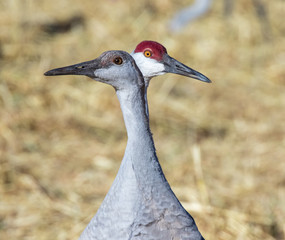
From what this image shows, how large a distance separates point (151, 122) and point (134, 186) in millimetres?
2686

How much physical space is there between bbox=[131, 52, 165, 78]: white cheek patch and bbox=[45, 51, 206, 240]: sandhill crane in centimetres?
4

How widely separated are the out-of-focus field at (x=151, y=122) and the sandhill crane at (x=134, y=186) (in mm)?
1247

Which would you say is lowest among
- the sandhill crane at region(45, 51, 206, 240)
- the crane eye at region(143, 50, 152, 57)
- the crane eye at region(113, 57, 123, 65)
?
the sandhill crane at region(45, 51, 206, 240)

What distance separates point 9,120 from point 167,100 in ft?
4.72

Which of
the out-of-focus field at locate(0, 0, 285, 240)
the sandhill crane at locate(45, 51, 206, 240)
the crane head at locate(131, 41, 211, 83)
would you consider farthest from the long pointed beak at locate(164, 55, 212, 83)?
the out-of-focus field at locate(0, 0, 285, 240)

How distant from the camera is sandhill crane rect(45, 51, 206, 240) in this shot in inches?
74.4

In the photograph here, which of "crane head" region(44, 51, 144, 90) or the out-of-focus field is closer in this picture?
"crane head" region(44, 51, 144, 90)

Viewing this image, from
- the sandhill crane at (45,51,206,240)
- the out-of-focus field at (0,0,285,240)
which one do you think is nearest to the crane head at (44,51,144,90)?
the sandhill crane at (45,51,206,240)

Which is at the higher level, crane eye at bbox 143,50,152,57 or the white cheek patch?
crane eye at bbox 143,50,152,57

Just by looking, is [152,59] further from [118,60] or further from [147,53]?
[118,60]

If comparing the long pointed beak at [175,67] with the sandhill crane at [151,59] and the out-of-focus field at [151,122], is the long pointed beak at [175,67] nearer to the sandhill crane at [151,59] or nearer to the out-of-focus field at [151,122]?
the sandhill crane at [151,59]

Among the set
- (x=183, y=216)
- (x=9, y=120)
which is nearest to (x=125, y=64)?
(x=183, y=216)

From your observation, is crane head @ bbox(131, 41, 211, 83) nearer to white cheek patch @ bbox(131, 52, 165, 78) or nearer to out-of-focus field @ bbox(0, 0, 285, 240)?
white cheek patch @ bbox(131, 52, 165, 78)

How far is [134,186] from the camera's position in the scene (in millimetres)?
1945
